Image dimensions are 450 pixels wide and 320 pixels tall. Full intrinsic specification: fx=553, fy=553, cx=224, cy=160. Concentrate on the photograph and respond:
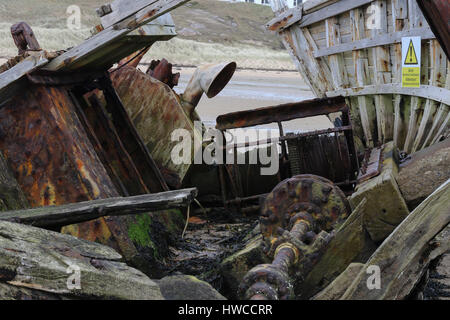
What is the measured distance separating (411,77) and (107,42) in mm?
4197

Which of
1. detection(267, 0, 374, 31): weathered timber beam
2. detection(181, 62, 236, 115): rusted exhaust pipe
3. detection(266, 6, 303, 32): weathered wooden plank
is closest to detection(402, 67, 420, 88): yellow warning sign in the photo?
detection(267, 0, 374, 31): weathered timber beam

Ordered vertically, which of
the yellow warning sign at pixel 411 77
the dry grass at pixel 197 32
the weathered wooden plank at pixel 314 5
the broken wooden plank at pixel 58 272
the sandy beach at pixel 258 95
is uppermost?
the dry grass at pixel 197 32

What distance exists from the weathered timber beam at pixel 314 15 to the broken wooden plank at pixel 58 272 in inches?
247

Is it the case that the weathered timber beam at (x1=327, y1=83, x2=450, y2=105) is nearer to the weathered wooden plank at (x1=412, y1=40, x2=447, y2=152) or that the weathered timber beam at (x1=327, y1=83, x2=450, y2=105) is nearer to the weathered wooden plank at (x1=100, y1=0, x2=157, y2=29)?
the weathered wooden plank at (x1=412, y1=40, x2=447, y2=152)

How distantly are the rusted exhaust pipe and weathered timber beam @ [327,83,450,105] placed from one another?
7.89ft

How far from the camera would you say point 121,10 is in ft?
15.1

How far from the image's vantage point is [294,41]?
9.53 meters

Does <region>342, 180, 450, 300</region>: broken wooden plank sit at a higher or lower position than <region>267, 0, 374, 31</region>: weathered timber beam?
lower

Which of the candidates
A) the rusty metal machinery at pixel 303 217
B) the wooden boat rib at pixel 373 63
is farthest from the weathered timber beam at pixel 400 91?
the rusty metal machinery at pixel 303 217

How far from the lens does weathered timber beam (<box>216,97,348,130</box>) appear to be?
6406 mm

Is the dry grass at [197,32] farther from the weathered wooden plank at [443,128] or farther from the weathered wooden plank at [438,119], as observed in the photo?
the weathered wooden plank at [443,128]

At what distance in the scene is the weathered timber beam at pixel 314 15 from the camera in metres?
7.98

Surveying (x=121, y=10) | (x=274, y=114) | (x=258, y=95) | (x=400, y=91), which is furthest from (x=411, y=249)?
(x=258, y=95)
